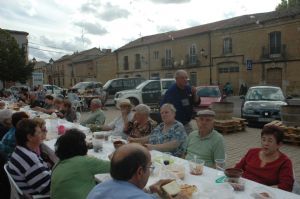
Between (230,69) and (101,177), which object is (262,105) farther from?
(230,69)

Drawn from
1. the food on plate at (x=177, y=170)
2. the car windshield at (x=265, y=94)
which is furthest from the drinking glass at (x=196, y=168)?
the car windshield at (x=265, y=94)

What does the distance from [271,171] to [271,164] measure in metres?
0.07

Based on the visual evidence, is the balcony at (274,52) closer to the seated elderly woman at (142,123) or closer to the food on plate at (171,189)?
the seated elderly woman at (142,123)

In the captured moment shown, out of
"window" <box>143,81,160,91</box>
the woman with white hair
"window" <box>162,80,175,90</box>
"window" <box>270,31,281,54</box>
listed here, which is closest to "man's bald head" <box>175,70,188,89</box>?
the woman with white hair

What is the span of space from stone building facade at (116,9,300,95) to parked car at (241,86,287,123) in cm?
1525

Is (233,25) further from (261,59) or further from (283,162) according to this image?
(283,162)

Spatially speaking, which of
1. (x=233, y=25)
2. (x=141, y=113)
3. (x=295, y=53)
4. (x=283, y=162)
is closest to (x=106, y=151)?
(x=141, y=113)

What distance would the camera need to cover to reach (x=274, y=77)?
27.1 meters

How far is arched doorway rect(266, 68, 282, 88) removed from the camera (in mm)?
26625

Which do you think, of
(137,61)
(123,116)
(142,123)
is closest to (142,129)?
(142,123)

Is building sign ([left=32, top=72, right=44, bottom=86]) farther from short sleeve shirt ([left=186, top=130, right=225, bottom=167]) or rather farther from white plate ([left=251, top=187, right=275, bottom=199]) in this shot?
white plate ([left=251, top=187, right=275, bottom=199])

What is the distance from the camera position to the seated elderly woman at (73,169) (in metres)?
2.51

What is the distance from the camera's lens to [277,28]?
87.0ft

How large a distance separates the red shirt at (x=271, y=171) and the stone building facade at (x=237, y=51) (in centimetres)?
2409
